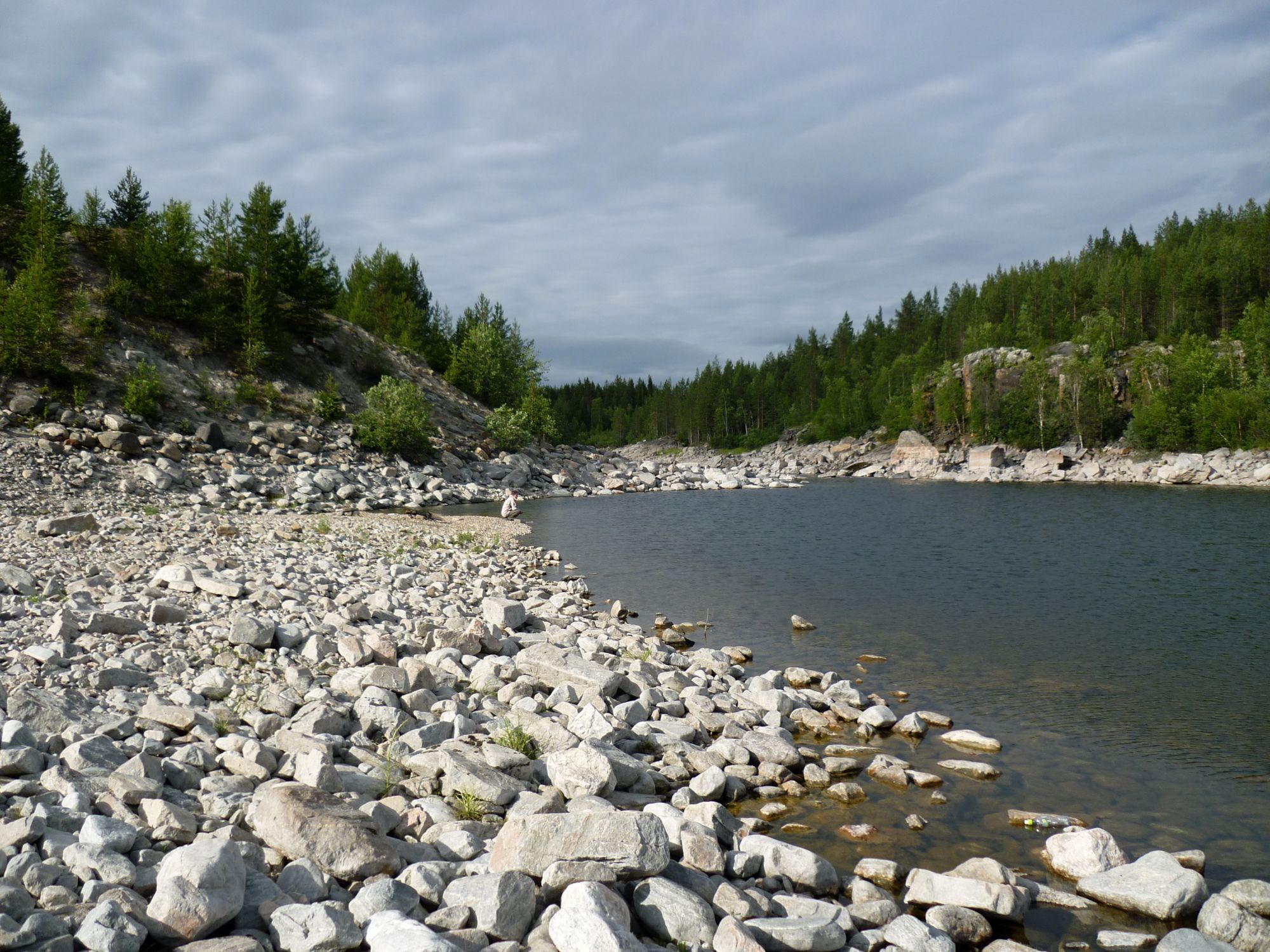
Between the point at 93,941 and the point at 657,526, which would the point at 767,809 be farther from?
the point at 657,526

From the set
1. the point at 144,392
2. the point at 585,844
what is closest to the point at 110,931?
the point at 585,844

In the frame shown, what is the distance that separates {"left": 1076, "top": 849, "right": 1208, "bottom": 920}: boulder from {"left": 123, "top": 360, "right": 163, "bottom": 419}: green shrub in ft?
154

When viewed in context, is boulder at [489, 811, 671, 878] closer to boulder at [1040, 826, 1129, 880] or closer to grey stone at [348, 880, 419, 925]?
grey stone at [348, 880, 419, 925]

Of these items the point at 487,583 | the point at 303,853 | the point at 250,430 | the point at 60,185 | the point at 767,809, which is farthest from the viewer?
the point at 60,185

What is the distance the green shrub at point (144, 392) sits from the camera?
40938 mm

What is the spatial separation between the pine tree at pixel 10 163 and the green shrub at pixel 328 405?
953 inches

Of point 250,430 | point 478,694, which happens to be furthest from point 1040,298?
point 478,694

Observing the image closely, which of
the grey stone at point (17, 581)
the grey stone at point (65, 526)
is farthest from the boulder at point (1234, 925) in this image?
the grey stone at point (65, 526)

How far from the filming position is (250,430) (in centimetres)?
4659

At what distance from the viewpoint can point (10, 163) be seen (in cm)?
5538

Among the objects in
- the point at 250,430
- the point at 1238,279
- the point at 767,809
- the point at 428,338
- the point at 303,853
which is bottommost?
the point at 767,809

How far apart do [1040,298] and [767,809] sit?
520 ft

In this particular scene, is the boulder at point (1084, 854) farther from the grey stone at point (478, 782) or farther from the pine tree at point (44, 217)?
the pine tree at point (44, 217)

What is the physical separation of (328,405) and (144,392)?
1354cm
